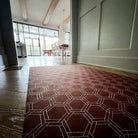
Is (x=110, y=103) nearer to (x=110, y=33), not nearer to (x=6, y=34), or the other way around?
(x=110, y=33)

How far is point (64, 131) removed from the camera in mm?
377

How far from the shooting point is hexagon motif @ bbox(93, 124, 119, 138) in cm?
36

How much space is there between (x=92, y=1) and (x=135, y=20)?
1.38m

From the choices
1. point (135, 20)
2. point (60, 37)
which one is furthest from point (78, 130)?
point (60, 37)

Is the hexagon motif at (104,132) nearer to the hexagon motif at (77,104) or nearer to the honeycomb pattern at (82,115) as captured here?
the honeycomb pattern at (82,115)

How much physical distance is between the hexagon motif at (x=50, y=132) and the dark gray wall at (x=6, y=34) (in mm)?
2193

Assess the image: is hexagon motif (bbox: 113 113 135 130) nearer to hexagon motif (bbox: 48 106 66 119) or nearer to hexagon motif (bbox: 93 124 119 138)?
hexagon motif (bbox: 93 124 119 138)

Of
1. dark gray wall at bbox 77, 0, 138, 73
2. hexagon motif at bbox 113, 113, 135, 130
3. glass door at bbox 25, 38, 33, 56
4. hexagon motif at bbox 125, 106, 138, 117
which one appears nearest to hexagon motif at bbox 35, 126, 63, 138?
hexagon motif at bbox 113, 113, 135, 130

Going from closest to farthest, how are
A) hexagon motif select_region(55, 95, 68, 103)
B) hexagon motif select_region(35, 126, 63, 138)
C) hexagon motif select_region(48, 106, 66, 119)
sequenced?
1. hexagon motif select_region(35, 126, 63, 138)
2. hexagon motif select_region(48, 106, 66, 119)
3. hexagon motif select_region(55, 95, 68, 103)

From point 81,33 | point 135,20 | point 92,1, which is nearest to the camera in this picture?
point 135,20

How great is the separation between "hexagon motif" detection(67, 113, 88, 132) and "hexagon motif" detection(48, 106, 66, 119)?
68mm

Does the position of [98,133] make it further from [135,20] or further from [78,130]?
[135,20]

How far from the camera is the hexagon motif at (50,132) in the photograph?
13.9 inches

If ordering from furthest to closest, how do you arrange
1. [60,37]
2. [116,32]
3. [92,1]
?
1. [60,37]
2. [92,1]
3. [116,32]
